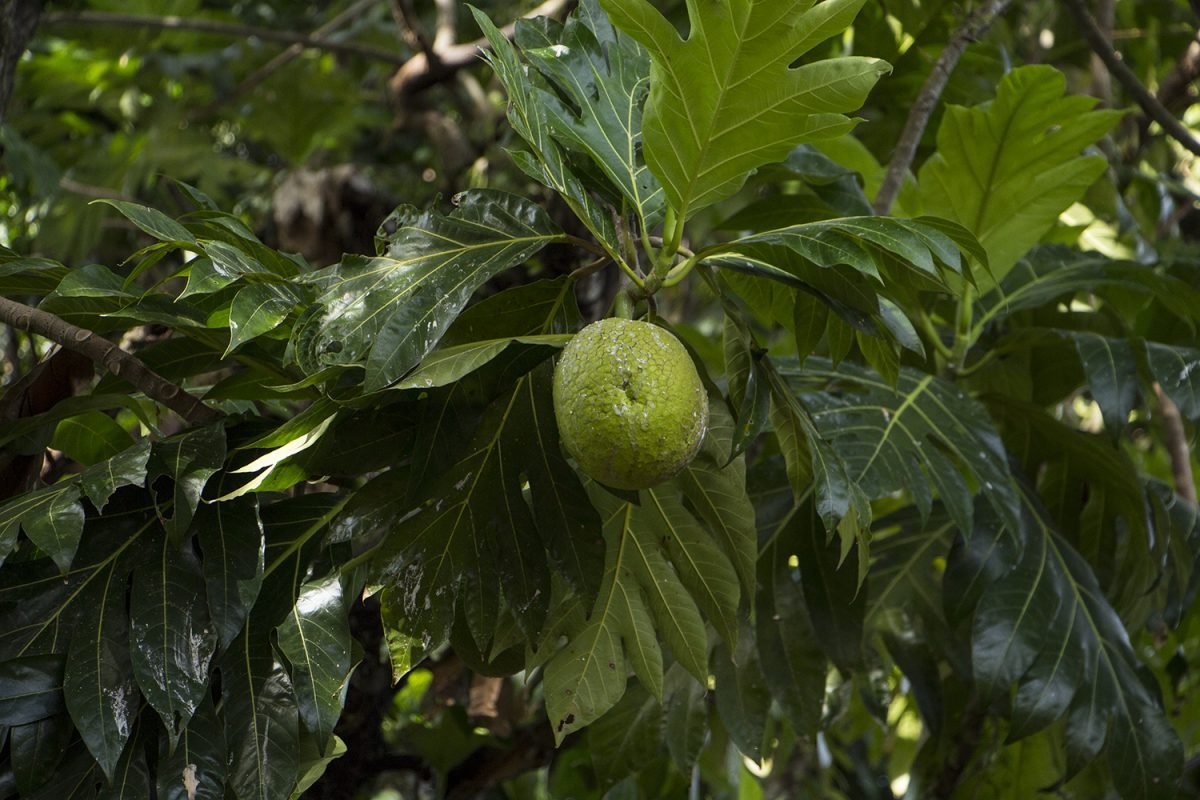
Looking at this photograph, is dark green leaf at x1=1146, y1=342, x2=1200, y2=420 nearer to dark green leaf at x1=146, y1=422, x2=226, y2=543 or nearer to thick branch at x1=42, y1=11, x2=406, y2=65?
dark green leaf at x1=146, y1=422, x2=226, y2=543

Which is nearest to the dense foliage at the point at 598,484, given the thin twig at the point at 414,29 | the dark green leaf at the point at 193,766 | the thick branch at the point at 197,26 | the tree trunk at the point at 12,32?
the dark green leaf at the point at 193,766

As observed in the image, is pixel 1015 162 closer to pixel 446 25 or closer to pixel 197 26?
pixel 446 25

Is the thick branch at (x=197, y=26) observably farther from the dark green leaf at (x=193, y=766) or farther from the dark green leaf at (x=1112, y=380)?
the dark green leaf at (x=193, y=766)

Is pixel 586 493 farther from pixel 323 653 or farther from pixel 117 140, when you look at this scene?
pixel 117 140

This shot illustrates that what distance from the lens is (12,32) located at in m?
1.70

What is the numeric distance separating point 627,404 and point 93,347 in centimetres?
61

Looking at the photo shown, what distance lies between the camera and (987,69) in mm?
2477

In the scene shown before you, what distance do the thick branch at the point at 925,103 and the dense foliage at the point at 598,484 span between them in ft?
0.18

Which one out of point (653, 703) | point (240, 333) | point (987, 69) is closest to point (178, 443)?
point (240, 333)

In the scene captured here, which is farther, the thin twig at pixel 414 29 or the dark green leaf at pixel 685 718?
the thin twig at pixel 414 29

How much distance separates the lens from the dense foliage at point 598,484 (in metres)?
1.11

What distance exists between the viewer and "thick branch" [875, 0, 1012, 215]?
1.81 metres

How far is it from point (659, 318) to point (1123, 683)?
0.96 meters

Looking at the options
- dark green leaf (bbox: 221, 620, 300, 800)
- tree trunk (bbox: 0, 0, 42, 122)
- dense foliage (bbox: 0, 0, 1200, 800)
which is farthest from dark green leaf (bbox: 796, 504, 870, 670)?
tree trunk (bbox: 0, 0, 42, 122)
